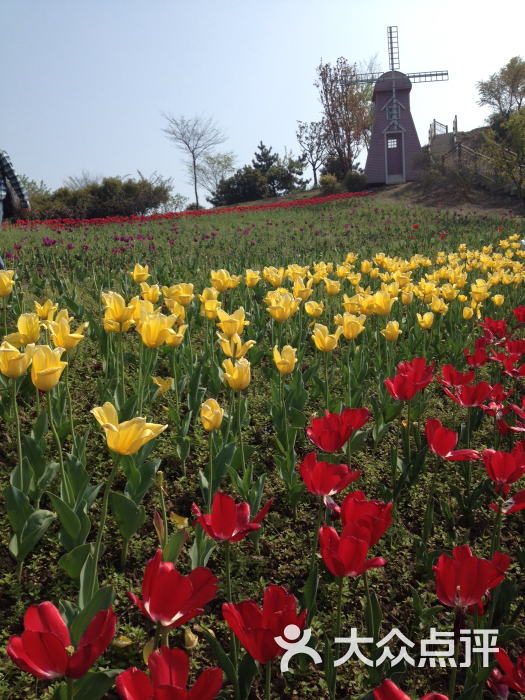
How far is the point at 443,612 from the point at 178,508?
1186 millimetres

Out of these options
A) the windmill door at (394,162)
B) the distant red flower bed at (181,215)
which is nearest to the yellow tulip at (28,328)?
the distant red flower bed at (181,215)

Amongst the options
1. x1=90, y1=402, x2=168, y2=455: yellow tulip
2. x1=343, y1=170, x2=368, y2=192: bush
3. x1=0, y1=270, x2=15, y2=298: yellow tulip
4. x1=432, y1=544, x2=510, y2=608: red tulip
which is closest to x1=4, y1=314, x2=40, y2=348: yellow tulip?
x1=0, y1=270, x2=15, y2=298: yellow tulip

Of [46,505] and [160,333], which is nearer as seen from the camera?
[160,333]

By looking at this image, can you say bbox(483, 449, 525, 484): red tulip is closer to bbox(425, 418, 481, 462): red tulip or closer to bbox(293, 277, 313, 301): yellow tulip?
bbox(425, 418, 481, 462): red tulip

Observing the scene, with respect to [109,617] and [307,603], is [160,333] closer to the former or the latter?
[307,603]

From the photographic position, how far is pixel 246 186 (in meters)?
37.1

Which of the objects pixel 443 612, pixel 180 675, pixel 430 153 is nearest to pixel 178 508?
pixel 443 612

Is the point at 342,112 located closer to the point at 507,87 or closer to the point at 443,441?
Answer: the point at 507,87

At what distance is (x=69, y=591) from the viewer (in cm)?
183

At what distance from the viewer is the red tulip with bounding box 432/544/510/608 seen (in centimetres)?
104

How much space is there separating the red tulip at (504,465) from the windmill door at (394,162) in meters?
34.5

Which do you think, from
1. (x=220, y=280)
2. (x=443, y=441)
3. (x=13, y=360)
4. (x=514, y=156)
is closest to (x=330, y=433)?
(x=443, y=441)

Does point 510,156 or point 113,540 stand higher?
point 510,156

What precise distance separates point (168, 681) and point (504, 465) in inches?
43.1
